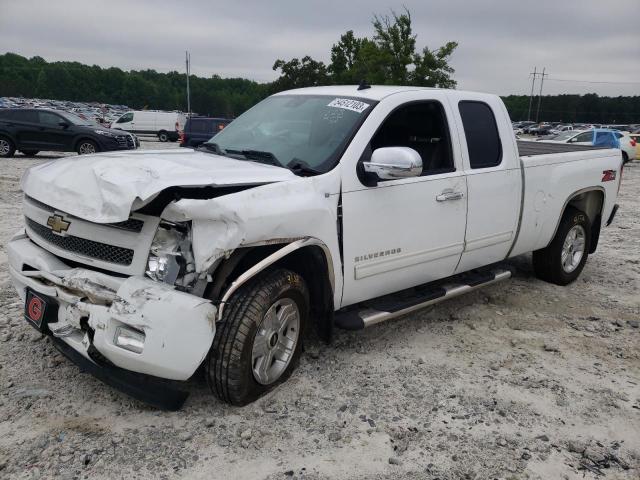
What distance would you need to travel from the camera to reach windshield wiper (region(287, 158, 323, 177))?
3.40 m

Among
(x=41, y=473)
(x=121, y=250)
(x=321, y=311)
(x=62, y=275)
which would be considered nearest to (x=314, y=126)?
(x=321, y=311)

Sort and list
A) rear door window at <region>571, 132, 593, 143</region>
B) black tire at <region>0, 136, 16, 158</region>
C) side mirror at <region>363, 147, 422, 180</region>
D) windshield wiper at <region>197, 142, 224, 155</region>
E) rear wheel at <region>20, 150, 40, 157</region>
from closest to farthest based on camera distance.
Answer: side mirror at <region>363, 147, 422, 180</region>, windshield wiper at <region>197, 142, 224, 155</region>, black tire at <region>0, 136, 16, 158</region>, rear wheel at <region>20, 150, 40, 157</region>, rear door window at <region>571, 132, 593, 143</region>

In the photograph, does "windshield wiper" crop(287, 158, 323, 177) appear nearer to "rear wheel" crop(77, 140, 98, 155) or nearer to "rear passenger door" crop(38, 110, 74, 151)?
"rear wheel" crop(77, 140, 98, 155)

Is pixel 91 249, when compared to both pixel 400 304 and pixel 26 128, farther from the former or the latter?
pixel 26 128

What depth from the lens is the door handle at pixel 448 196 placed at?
4012mm

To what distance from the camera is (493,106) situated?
187 inches

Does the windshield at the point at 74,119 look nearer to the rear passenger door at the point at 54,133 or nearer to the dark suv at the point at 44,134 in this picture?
the dark suv at the point at 44,134

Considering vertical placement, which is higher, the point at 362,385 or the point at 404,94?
the point at 404,94

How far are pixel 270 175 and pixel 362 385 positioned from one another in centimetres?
147

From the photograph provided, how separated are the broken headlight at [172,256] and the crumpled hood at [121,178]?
219mm

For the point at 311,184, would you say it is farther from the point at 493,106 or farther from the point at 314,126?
the point at 493,106

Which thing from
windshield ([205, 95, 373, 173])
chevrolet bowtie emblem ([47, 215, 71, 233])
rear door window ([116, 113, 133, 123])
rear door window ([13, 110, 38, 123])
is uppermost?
windshield ([205, 95, 373, 173])

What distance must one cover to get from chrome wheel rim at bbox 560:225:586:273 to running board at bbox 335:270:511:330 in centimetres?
142

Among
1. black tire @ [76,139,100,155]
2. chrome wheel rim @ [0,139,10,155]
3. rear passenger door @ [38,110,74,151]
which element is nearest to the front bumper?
black tire @ [76,139,100,155]
